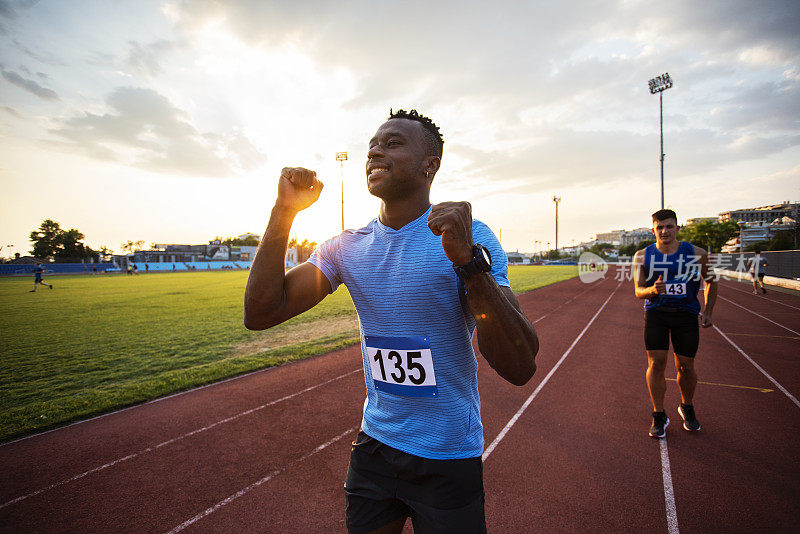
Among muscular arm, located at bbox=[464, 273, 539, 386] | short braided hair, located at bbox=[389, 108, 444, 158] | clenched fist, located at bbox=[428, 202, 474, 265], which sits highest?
short braided hair, located at bbox=[389, 108, 444, 158]

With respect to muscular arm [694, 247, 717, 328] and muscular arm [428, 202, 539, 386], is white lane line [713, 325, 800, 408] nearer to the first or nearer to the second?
muscular arm [694, 247, 717, 328]

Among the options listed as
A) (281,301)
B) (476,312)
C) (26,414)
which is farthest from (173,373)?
(476,312)

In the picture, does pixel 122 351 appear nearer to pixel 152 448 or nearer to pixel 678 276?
pixel 152 448

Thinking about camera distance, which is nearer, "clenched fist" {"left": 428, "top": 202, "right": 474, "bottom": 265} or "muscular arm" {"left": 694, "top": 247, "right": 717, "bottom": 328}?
"clenched fist" {"left": 428, "top": 202, "right": 474, "bottom": 265}

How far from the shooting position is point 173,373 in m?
6.62

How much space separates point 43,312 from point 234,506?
16.9 m

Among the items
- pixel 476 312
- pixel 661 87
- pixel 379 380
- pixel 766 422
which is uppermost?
pixel 661 87

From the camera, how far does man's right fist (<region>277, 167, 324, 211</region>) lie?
1494mm

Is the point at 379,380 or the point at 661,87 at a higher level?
the point at 661,87

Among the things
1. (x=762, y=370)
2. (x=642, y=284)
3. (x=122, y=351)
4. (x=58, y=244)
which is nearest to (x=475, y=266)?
(x=642, y=284)

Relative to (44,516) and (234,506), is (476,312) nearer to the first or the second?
(234,506)

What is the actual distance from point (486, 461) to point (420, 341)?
3.03 m

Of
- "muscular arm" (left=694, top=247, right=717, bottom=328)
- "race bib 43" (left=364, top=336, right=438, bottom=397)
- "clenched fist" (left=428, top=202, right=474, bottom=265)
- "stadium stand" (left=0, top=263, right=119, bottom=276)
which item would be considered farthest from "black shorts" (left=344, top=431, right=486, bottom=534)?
"stadium stand" (left=0, top=263, right=119, bottom=276)

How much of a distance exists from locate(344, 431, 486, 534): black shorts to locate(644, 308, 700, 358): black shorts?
3.53 meters
